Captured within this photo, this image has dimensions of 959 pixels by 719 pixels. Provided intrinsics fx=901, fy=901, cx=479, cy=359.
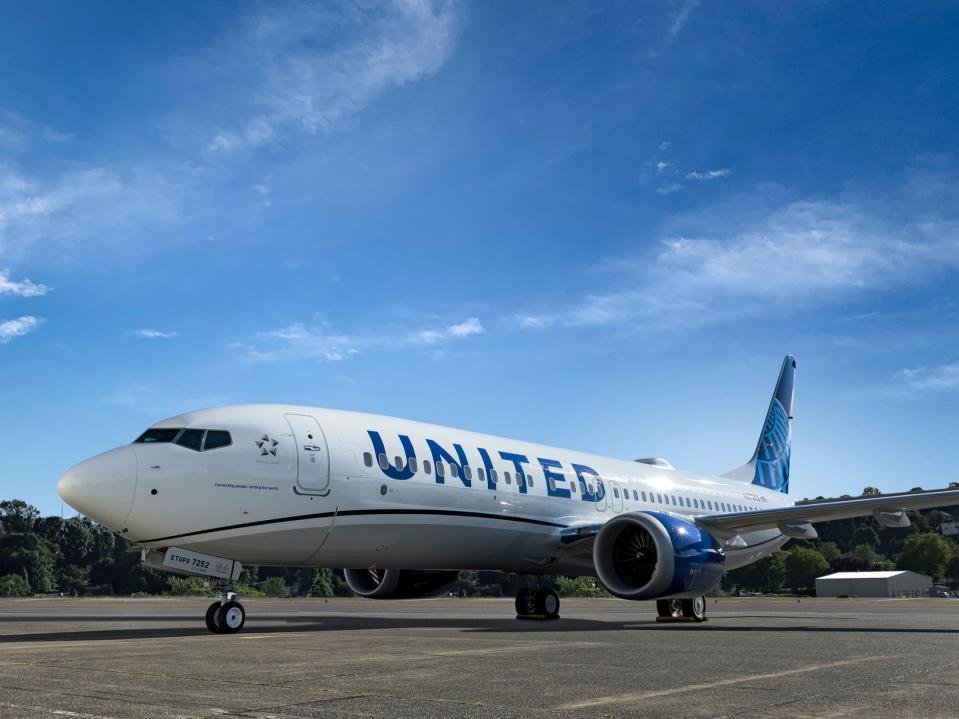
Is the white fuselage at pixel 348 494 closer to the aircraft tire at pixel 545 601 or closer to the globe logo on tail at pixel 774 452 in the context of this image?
the aircraft tire at pixel 545 601

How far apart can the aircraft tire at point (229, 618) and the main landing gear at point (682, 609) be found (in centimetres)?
921

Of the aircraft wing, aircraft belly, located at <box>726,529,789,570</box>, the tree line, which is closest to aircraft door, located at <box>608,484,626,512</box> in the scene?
the aircraft wing

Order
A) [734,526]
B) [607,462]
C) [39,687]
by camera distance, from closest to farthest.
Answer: [39,687]
[734,526]
[607,462]

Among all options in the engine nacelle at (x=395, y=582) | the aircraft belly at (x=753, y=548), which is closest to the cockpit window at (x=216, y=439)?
the engine nacelle at (x=395, y=582)

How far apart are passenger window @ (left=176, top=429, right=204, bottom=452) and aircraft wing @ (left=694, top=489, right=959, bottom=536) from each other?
1200cm

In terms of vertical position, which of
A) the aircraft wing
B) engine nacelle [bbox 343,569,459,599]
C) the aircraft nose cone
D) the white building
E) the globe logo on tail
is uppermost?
the globe logo on tail

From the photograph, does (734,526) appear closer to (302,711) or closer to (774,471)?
(774,471)

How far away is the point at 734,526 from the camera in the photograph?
68.2 ft

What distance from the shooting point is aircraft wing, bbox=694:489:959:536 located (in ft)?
62.8

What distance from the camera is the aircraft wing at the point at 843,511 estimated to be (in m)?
19.1

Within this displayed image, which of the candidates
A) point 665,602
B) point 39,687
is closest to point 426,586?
point 665,602

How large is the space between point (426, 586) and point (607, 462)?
5952 millimetres

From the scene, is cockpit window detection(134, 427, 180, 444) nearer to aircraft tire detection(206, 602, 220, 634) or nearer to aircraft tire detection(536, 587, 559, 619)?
aircraft tire detection(206, 602, 220, 634)

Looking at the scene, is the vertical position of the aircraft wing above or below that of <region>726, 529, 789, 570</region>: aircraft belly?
above
